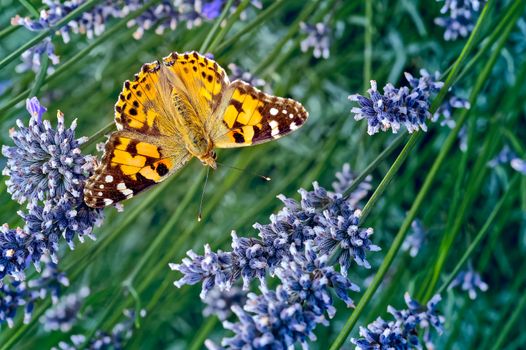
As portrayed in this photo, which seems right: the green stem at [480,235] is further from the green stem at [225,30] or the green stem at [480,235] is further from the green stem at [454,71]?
the green stem at [225,30]

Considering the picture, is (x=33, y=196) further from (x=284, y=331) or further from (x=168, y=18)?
(x=168, y=18)

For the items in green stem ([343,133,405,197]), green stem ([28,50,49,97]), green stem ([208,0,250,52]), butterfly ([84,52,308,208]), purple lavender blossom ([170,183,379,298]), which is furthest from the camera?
green stem ([208,0,250,52])

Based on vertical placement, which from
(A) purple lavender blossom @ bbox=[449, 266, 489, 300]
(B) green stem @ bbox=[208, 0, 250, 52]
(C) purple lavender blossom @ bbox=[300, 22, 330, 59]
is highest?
(C) purple lavender blossom @ bbox=[300, 22, 330, 59]

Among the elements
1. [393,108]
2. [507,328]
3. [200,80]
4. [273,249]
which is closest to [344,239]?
Answer: [273,249]

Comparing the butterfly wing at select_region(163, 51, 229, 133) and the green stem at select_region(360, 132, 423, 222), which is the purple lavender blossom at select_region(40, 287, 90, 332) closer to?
the butterfly wing at select_region(163, 51, 229, 133)

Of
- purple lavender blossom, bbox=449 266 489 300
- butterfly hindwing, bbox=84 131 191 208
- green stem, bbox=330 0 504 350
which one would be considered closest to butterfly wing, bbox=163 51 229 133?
butterfly hindwing, bbox=84 131 191 208

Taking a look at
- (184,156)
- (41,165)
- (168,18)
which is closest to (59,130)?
(41,165)
